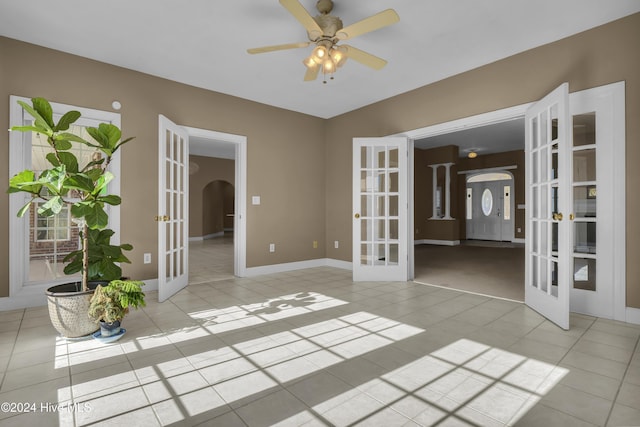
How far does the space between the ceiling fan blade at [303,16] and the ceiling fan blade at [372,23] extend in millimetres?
180

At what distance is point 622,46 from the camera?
9.23 ft

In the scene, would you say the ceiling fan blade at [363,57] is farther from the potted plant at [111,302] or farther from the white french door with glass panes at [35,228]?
the white french door with glass panes at [35,228]

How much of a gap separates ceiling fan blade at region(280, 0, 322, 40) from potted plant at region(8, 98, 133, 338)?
1621 millimetres

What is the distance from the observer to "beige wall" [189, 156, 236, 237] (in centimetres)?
1040

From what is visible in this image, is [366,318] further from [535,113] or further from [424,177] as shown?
[424,177]

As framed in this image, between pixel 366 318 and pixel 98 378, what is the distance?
2013 millimetres

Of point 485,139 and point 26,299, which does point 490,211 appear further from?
point 26,299

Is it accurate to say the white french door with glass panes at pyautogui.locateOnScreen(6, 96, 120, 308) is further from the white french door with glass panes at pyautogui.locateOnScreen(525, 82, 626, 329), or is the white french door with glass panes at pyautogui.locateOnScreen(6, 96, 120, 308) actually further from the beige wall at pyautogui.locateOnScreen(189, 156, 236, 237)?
the beige wall at pyautogui.locateOnScreen(189, 156, 236, 237)

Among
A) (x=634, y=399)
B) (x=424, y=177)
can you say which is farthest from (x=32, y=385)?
(x=424, y=177)

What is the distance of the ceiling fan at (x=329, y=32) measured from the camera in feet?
7.57

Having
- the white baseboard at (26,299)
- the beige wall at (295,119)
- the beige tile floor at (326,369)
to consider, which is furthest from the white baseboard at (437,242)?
the white baseboard at (26,299)

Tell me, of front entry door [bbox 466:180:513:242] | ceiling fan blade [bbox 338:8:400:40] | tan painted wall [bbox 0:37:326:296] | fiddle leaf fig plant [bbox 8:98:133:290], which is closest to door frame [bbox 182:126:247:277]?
tan painted wall [bbox 0:37:326:296]

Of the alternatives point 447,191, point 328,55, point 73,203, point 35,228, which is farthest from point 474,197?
point 35,228

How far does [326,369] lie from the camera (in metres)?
1.97
